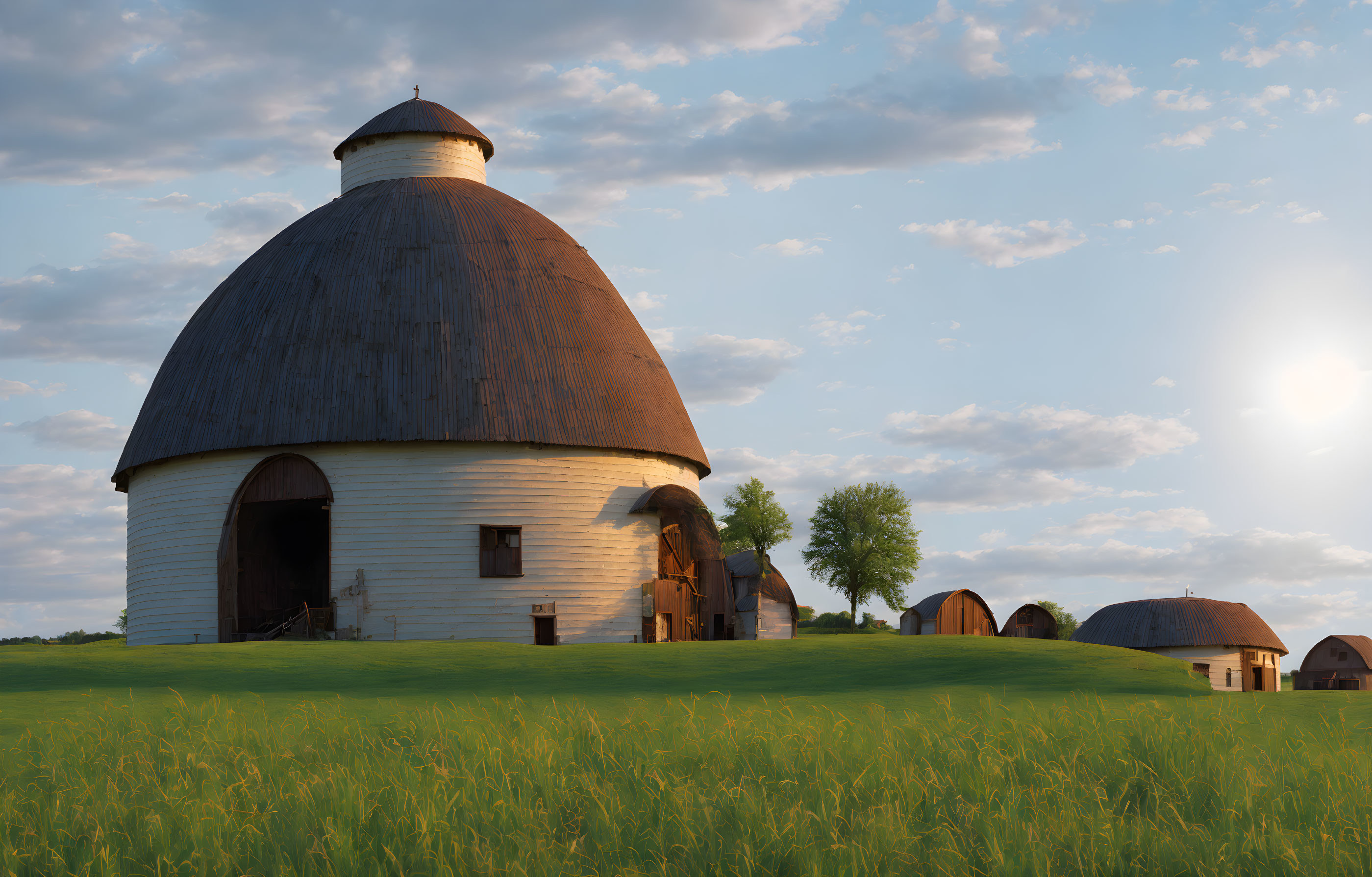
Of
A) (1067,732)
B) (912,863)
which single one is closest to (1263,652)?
→ (1067,732)

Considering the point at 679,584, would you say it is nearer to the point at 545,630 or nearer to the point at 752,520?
the point at 545,630

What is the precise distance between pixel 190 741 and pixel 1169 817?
9.62 metres

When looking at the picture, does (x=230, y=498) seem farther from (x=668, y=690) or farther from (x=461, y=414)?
(x=668, y=690)

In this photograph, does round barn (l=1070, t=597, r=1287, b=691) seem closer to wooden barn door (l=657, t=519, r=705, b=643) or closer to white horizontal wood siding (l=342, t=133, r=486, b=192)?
wooden barn door (l=657, t=519, r=705, b=643)

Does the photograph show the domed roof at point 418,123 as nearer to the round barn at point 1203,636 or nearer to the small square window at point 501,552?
the small square window at point 501,552

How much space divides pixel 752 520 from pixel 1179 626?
79.3 feet

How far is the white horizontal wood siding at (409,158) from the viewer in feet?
128

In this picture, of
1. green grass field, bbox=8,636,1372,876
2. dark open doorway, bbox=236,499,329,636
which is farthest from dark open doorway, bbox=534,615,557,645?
green grass field, bbox=8,636,1372,876

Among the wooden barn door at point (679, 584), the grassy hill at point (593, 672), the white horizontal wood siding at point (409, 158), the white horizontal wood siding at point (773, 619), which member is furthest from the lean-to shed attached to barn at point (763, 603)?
the white horizontal wood siding at point (409, 158)

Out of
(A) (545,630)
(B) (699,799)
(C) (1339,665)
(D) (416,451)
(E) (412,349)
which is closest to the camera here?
(B) (699,799)

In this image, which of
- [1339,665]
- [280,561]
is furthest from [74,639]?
[1339,665]

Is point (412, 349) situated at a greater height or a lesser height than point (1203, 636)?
greater

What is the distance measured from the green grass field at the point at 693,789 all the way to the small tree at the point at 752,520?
173 ft

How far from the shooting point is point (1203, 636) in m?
56.4
